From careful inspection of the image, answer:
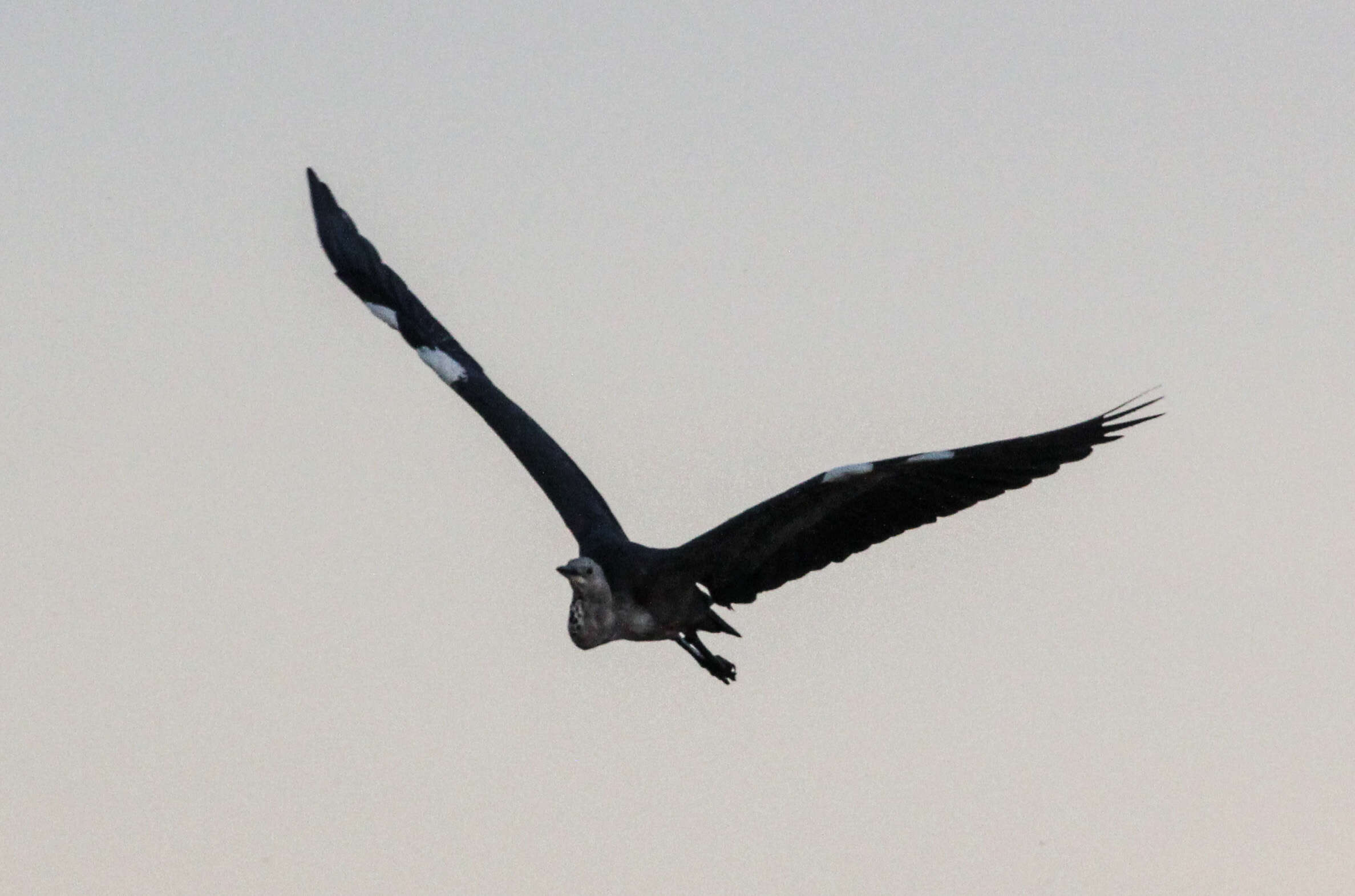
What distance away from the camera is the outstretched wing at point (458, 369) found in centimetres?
1470

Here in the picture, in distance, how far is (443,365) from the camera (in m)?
Answer: 16.2

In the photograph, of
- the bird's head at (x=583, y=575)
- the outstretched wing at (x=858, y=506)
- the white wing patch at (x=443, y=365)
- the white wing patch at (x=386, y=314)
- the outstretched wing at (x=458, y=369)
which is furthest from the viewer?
the white wing patch at (x=386, y=314)

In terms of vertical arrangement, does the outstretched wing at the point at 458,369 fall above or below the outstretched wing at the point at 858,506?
above

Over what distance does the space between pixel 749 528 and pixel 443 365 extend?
4.13 m

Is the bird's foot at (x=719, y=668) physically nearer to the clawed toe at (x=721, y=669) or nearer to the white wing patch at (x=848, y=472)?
the clawed toe at (x=721, y=669)

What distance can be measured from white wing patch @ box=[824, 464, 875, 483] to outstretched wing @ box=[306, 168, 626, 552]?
2.20 metres

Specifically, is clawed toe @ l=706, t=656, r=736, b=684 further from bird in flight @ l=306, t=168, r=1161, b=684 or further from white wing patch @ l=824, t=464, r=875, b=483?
white wing patch @ l=824, t=464, r=875, b=483

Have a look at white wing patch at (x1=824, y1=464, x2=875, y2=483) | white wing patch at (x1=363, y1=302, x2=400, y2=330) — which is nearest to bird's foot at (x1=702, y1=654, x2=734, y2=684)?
white wing patch at (x1=824, y1=464, x2=875, y2=483)

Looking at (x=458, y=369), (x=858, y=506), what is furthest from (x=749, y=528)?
(x=458, y=369)

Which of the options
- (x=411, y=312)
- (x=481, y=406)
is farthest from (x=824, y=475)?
(x=411, y=312)

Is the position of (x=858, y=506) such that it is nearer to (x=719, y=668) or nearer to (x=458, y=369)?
(x=719, y=668)

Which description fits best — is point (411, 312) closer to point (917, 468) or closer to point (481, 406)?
point (481, 406)

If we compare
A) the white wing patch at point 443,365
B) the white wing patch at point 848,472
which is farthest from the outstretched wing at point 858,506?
the white wing patch at point 443,365

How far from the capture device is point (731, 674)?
14109 millimetres
